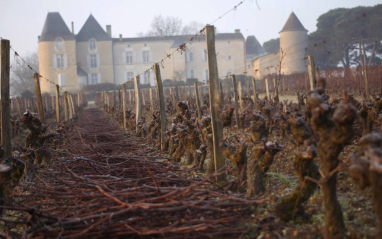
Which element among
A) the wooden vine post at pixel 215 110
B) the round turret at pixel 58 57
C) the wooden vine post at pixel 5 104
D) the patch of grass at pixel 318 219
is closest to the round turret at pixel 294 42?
the round turret at pixel 58 57

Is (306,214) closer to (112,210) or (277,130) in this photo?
(112,210)

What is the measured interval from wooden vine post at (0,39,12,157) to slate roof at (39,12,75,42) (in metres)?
55.1

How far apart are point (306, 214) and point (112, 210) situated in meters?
2.02

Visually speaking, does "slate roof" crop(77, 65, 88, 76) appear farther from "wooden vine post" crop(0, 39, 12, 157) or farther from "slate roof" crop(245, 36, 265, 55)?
"wooden vine post" crop(0, 39, 12, 157)

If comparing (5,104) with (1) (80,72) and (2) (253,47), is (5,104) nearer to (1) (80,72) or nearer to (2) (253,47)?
(1) (80,72)

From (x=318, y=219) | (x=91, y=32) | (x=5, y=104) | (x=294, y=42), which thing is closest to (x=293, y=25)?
(x=294, y=42)

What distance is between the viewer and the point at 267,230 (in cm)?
380

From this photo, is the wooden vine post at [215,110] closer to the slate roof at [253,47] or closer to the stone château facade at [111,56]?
the stone château facade at [111,56]

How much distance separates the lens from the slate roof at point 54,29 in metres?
58.6

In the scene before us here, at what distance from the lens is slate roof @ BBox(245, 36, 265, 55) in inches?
2863

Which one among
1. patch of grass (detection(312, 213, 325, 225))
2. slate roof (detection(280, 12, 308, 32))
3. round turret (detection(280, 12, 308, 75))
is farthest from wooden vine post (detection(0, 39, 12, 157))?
slate roof (detection(280, 12, 308, 32))

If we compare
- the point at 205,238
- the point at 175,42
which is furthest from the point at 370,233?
the point at 175,42

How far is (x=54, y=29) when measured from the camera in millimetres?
59406

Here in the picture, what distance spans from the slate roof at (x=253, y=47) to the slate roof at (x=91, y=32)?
25953 mm
